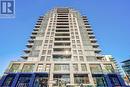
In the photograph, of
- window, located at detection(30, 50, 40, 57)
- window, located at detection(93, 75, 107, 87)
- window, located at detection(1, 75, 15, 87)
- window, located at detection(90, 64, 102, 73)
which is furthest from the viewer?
window, located at detection(30, 50, 40, 57)

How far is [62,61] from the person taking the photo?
7831 cm

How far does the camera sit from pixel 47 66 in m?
76.3

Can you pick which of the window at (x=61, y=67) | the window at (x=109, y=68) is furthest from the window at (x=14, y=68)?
the window at (x=109, y=68)

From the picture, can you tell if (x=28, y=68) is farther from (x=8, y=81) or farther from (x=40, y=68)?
(x=8, y=81)

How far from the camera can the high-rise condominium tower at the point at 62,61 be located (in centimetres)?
7038

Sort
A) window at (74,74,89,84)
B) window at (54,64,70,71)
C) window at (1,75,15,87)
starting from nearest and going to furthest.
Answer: window at (1,75,15,87) < window at (74,74,89,84) < window at (54,64,70,71)

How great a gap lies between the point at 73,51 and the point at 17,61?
21.0m

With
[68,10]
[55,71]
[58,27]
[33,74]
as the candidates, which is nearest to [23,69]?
[33,74]

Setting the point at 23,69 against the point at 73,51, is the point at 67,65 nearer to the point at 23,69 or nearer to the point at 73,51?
the point at 73,51

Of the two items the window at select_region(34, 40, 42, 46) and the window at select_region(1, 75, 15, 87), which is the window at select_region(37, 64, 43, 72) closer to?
the window at select_region(1, 75, 15, 87)

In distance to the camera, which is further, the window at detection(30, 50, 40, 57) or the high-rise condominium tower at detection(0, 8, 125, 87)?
the window at detection(30, 50, 40, 57)

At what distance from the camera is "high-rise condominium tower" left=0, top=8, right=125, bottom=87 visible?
231 ft

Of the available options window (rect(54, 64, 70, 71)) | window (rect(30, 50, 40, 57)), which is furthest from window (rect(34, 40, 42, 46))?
window (rect(54, 64, 70, 71))

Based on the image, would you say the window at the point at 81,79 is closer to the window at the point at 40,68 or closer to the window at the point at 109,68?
the window at the point at 109,68
